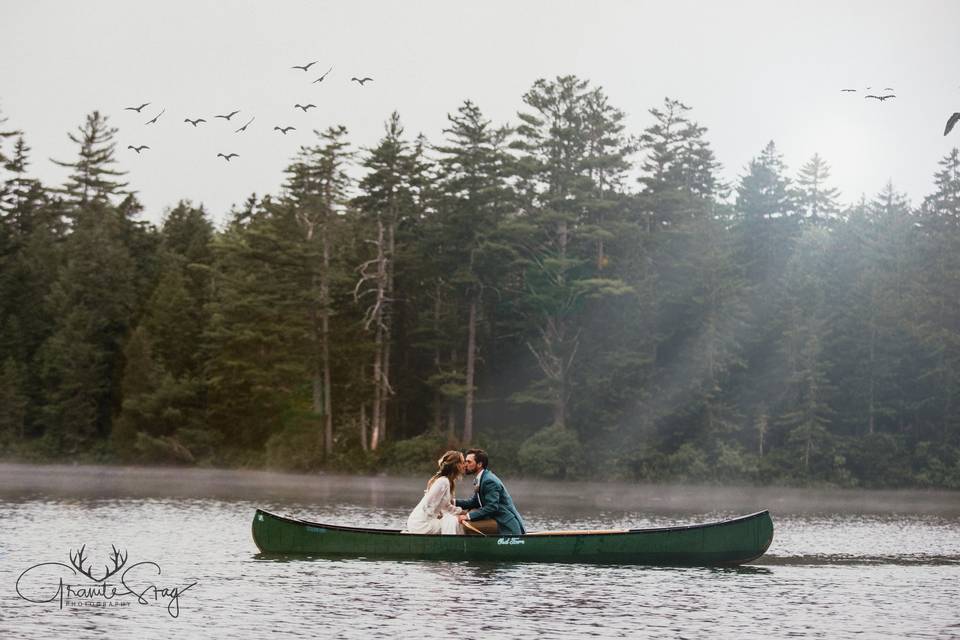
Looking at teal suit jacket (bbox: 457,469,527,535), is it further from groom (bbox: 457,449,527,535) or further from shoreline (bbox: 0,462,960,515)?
shoreline (bbox: 0,462,960,515)

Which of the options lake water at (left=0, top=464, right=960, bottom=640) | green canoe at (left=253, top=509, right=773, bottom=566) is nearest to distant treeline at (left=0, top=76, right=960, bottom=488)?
lake water at (left=0, top=464, right=960, bottom=640)

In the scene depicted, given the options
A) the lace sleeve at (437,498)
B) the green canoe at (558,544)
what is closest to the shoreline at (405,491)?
the green canoe at (558,544)

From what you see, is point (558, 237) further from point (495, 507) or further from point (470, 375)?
point (495, 507)

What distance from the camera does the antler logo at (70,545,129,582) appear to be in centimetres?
2448

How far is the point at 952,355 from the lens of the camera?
2574 inches

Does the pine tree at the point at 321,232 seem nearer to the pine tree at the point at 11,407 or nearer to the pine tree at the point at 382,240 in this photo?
the pine tree at the point at 382,240

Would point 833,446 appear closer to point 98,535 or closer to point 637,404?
point 637,404

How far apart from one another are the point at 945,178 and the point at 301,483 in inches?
2157

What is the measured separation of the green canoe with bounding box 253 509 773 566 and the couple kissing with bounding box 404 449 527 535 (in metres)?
Answer: 0.41

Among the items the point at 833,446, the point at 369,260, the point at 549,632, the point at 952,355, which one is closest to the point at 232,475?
the point at 369,260

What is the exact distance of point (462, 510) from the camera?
90.7ft

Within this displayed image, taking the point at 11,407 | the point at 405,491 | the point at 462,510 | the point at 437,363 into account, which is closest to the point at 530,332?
the point at 437,363

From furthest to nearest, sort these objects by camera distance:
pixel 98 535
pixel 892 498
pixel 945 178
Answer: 1. pixel 945 178
2. pixel 892 498
3. pixel 98 535

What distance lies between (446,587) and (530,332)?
52.2 metres
